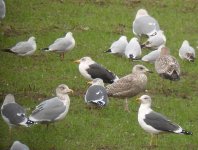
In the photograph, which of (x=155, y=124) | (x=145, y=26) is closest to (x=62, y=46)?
(x=145, y=26)

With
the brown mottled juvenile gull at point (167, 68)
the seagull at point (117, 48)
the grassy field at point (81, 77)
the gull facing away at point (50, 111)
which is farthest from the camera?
the seagull at point (117, 48)

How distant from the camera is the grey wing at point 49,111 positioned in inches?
544

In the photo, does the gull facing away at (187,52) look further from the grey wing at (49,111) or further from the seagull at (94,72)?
the grey wing at (49,111)

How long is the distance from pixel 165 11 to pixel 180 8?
610 mm

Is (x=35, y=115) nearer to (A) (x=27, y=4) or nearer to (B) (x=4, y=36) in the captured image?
(B) (x=4, y=36)

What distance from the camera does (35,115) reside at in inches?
544

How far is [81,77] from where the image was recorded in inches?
702

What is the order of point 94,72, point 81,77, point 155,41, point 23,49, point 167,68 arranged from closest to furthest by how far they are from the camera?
point 94,72, point 167,68, point 81,77, point 23,49, point 155,41

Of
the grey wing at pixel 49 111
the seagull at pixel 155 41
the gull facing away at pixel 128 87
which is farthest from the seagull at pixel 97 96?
the seagull at pixel 155 41

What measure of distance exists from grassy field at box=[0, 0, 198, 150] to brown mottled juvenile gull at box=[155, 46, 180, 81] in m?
0.36

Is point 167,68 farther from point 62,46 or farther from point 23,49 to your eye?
point 23,49

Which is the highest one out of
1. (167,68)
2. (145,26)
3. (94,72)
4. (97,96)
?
(145,26)

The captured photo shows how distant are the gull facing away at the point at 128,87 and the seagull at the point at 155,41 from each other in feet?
13.4

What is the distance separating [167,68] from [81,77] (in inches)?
79.7
